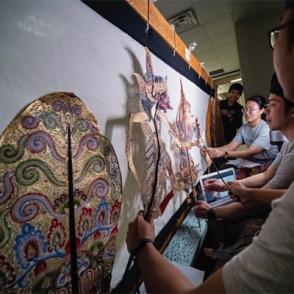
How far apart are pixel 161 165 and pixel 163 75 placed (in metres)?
0.53

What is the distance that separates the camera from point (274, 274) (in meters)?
0.33

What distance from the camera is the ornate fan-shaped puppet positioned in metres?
0.41

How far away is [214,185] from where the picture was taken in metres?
1.36

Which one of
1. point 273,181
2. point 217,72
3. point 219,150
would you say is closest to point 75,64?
point 273,181

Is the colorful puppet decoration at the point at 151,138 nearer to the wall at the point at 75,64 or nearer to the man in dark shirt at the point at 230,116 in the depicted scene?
the wall at the point at 75,64

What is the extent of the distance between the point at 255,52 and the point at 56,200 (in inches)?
138

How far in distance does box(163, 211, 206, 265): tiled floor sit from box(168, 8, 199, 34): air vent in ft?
8.48

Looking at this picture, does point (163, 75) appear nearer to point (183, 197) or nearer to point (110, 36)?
point (110, 36)

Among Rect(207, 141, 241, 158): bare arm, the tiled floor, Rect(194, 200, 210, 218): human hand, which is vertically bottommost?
the tiled floor

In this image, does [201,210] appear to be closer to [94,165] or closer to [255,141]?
[94,165]

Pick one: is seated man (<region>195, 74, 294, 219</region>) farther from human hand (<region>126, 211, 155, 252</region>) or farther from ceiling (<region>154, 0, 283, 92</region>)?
ceiling (<region>154, 0, 283, 92</region>)

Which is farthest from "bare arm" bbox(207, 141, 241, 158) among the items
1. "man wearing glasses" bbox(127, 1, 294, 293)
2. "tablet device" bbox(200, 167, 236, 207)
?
"man wearing glasses" bbox(127, 1, 294, 293)

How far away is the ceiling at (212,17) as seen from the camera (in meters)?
2.63

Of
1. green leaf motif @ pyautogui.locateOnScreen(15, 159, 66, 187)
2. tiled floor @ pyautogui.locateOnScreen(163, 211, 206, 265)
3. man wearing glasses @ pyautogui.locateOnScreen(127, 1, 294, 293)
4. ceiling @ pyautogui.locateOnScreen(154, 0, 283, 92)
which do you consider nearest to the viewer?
man wearing glasses @ pyautogui.locateOnScreen(127, 1, 294, 293)
